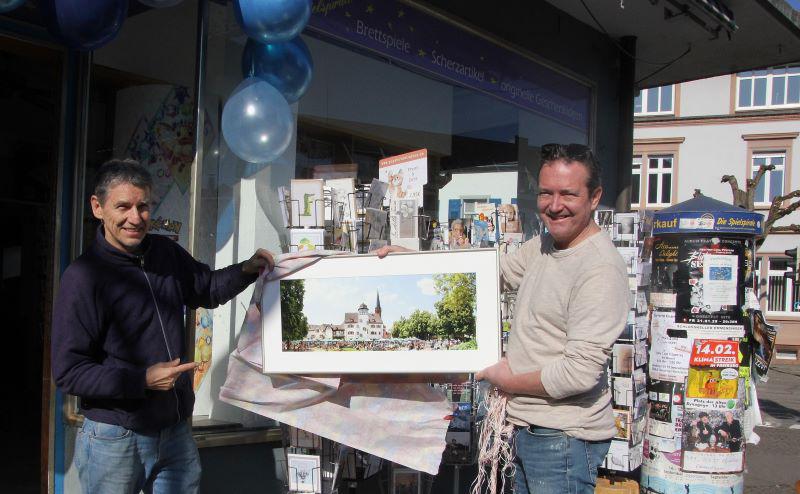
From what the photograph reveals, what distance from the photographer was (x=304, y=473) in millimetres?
3514

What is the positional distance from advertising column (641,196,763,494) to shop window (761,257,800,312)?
18259mm

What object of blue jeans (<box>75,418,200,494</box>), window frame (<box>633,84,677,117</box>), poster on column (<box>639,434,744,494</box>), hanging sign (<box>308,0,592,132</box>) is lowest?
poster on column (<box>639,434,744,494</box>)

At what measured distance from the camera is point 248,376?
3.10 meters

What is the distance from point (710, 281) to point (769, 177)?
65.1ft

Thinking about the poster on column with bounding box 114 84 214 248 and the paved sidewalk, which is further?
the paved sidewalk

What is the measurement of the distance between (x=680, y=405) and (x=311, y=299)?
9.46ft

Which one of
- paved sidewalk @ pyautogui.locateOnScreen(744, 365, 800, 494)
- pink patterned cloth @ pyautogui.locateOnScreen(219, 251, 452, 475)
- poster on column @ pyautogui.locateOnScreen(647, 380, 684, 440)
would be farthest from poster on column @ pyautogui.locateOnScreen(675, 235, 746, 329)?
pink patterned cloth @ pyautogui.locateOnScreen(219, 251, 452, 475)

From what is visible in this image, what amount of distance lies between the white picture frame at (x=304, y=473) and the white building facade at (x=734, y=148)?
65.2ft

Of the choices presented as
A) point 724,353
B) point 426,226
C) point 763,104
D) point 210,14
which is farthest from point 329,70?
point 763,104

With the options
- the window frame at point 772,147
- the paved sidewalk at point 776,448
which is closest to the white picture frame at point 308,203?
the paved sidewalk at point 776,448

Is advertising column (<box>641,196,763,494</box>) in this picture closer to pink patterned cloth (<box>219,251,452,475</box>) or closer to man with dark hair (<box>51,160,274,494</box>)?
pink patterned cloth (<box>219,251,452,475</box>)

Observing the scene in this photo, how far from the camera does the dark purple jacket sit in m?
2.20

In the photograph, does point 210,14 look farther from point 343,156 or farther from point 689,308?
point 689,308

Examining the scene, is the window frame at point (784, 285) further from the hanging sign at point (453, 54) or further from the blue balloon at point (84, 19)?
the blue balloon at point (84, 19)
